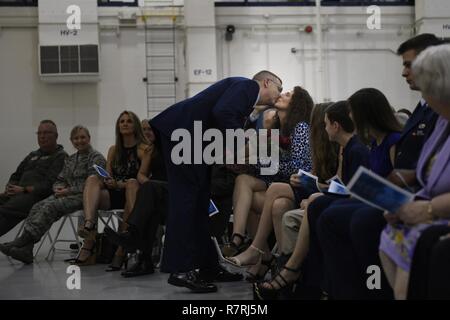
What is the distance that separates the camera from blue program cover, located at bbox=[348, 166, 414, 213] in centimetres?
174

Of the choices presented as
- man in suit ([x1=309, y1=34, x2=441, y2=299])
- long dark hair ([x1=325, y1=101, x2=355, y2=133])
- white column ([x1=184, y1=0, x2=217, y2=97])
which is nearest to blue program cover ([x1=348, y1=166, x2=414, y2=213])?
man in suit ([x1=309, y1=34, x2=441, y2=299])

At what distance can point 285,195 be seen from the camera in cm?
362

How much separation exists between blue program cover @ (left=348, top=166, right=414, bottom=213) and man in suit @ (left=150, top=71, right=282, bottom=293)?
1.69 metres

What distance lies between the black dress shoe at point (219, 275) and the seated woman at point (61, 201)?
1833 mm

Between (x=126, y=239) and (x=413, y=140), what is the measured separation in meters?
2.40

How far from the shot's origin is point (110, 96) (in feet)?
29.5

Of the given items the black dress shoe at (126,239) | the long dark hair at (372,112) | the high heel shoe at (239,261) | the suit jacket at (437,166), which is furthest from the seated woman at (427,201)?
the black dress shoe at (126,239)

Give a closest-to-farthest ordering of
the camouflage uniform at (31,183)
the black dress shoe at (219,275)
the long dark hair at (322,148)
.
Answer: the long dark hair at (322,148)
the black dress shoe at (219,275)
the camouflage uniform at (31,183)

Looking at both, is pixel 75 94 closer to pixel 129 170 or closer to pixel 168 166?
pixel 129 170

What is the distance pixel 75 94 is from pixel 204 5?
2.23 metres

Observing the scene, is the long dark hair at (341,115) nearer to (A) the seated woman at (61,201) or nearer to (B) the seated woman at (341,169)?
(B) the seated woman at (341,169)

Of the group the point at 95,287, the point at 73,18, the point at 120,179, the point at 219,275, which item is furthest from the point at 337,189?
the point at 73,18

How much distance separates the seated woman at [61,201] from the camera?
5.13 m
